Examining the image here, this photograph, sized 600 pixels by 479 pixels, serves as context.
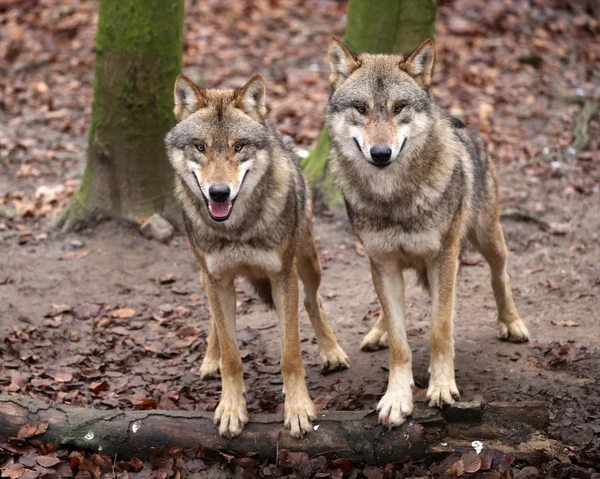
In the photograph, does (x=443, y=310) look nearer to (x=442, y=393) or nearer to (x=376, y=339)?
(x=442, y=393)

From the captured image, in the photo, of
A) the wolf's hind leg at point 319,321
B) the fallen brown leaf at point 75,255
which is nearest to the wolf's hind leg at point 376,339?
the wolf's hind leg at point 319,321

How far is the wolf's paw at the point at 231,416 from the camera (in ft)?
17.6

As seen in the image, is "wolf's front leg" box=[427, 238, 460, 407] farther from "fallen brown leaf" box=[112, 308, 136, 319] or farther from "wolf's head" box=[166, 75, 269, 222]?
"fallen brown leaf" box=[112, 308, 136, 319]

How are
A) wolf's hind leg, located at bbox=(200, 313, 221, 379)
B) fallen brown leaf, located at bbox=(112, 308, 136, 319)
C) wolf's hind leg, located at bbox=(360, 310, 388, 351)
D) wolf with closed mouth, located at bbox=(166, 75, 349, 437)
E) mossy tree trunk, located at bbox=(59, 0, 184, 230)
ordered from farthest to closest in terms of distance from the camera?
mossy tree trunk, located at bbox=(59, 0, 184, 230)
fallen brown leaf, located at bbox=(112, 308, 136, 319)
wolf's hind leg, located at bbox=(360, 310, 388, 351)
wolf's hind leg, located at bbox=(200, 313, 221, 379)
wolf with closed mouth, located at bbox=(166, 75, 349, 437)

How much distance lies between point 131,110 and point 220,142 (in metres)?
3.60

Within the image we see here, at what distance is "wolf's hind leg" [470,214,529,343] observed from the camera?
6633 millimetres

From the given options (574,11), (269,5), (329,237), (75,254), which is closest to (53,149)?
(75,254)

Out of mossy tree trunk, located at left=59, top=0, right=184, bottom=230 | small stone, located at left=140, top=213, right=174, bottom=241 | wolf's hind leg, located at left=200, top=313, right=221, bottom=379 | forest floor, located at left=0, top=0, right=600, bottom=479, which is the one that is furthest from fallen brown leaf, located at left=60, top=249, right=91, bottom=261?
wolf's hind leg, located at left=200, top=313, right=221, bottom=379

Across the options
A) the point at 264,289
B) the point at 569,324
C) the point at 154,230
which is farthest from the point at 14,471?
the point at 569,324

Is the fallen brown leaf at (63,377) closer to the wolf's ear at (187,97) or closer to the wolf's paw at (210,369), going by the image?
the wolf's paw at (210,369)

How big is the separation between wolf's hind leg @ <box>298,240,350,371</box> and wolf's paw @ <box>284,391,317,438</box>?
1.07 m

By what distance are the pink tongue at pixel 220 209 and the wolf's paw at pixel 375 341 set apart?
233 centimetres

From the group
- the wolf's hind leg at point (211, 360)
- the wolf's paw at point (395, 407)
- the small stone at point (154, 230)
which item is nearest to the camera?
the wolf's paw at point (395, 407)

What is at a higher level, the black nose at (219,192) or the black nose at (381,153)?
the black nose at (381,153)
